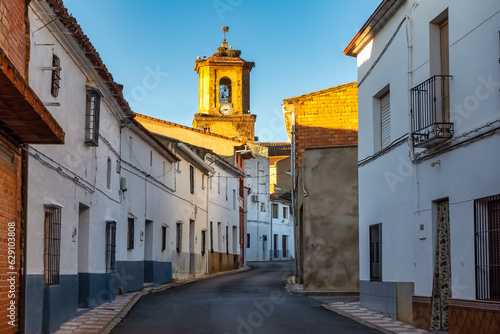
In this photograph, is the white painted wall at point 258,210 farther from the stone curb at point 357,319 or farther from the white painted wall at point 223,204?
the stone curb at point 357,319

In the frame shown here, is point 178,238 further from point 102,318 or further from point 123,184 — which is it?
point 102,318

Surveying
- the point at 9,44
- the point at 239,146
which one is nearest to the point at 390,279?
the point at 9,44

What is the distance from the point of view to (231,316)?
43.7 feet

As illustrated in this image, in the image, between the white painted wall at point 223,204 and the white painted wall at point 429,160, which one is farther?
the white painted wall at point 223,204

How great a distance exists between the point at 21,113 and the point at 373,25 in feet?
30.3

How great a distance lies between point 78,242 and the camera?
15406 millimetres

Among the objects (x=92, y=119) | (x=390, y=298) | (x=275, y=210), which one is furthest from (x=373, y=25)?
(x=275, y=210)

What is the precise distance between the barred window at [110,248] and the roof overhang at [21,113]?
8.38 metres

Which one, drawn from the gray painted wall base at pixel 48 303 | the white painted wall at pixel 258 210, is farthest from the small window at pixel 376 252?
the white painted wall at pixel 258 210

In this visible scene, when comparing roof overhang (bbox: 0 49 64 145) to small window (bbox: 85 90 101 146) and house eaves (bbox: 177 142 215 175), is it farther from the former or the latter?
house eaves (bbox: 177 142 215 175)

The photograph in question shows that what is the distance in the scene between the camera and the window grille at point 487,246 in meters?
9.63

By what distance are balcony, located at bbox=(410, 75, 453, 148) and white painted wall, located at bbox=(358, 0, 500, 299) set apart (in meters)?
0.22

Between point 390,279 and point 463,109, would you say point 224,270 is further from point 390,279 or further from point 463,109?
point 463,109

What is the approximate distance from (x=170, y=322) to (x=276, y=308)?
11.0 ft
